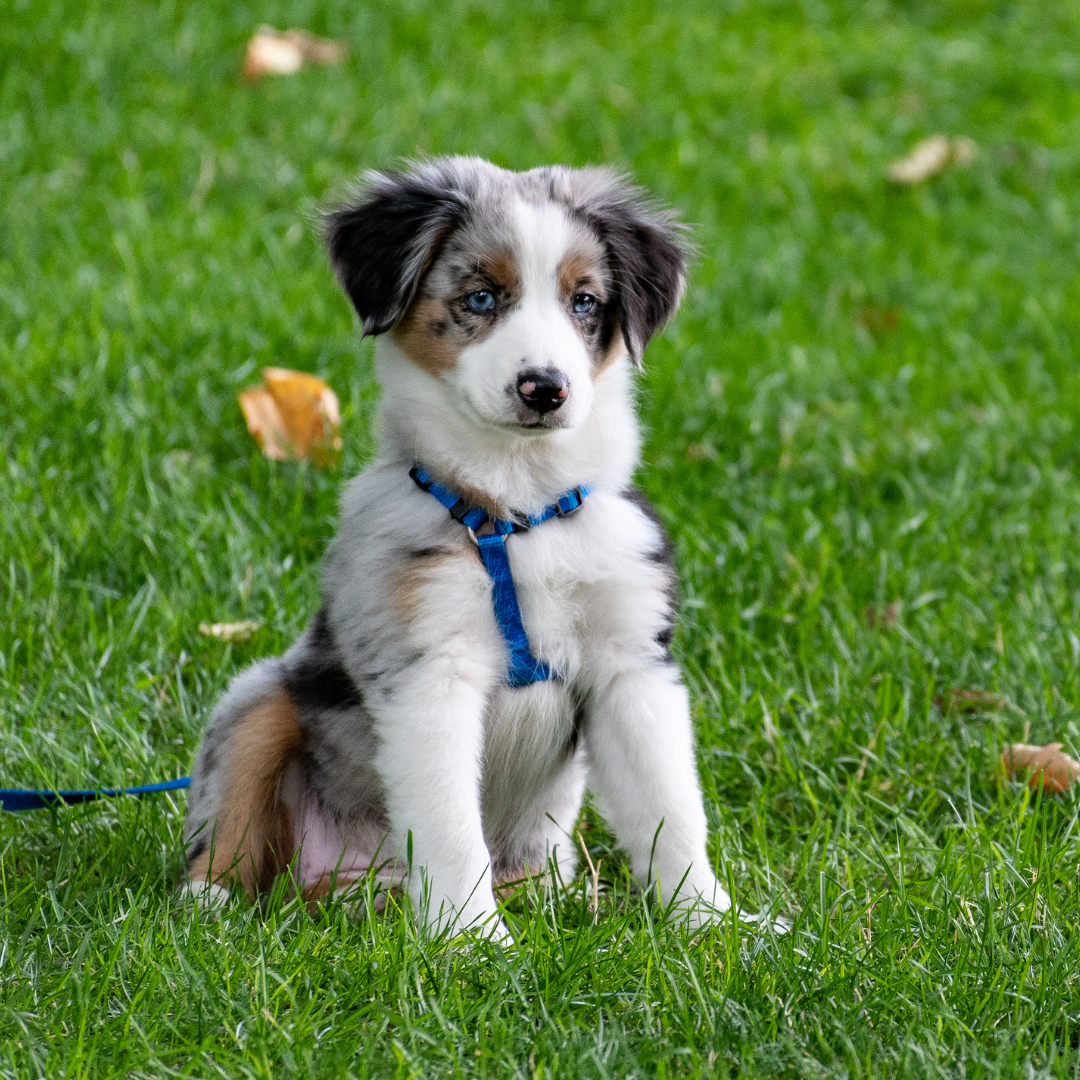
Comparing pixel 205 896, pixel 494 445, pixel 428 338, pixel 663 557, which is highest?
pixel 428 338

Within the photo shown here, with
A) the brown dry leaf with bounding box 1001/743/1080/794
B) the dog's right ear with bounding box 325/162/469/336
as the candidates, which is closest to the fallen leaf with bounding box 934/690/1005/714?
the brown dry leaf with bounding box 1001/743/1080/794

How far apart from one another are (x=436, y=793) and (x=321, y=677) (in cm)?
49

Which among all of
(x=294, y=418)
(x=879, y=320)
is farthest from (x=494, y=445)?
(x=879, y=320)

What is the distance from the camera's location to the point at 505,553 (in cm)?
298

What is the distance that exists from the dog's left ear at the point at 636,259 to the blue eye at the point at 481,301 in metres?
0.32

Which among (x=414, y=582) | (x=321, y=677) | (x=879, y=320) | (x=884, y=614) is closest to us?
(x=414, y=582)

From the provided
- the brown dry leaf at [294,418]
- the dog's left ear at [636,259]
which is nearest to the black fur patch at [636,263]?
the dog's left ear at [636,259]

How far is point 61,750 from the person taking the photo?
3541 mm

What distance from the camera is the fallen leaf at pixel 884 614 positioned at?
4352mm

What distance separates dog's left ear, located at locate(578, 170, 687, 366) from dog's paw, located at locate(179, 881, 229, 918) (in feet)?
4.83

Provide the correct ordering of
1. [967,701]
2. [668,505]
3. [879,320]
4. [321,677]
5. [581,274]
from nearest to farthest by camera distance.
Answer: [581,274], [321,677], [967,701], [668,505], [879,320]

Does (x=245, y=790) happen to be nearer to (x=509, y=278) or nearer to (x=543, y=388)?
(x=543, y=388)

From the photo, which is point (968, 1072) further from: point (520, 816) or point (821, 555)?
point (821, 555)

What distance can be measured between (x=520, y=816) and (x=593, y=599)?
621mm
